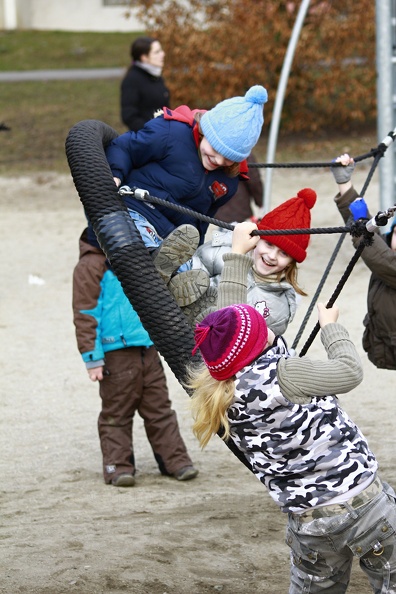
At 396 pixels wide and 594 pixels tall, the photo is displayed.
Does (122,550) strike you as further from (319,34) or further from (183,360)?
(319,34)

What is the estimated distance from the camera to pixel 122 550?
4676 mm

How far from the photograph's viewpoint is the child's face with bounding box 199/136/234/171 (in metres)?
4.04

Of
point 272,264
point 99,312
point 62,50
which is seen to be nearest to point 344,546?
point 272,264

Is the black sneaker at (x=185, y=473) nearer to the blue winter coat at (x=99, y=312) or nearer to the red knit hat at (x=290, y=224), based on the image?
the blue winter coat at (x=99, y=312)

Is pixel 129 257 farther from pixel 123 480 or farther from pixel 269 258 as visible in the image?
pixel 123 480

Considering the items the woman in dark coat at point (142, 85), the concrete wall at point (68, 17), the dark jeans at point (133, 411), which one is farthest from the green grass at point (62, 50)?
the dark jeans at point (133, 411)

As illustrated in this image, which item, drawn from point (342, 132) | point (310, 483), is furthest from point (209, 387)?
point (342, 132)

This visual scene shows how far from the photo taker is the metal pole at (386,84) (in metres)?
9.39

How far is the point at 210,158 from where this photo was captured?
13.3 feet

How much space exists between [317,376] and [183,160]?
4.17 ft

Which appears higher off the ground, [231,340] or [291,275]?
[231,340]

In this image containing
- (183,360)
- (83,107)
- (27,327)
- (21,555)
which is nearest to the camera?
(183,360)

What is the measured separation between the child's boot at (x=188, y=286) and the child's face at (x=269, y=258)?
207 millimetres

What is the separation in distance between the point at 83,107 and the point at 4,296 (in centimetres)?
1016
